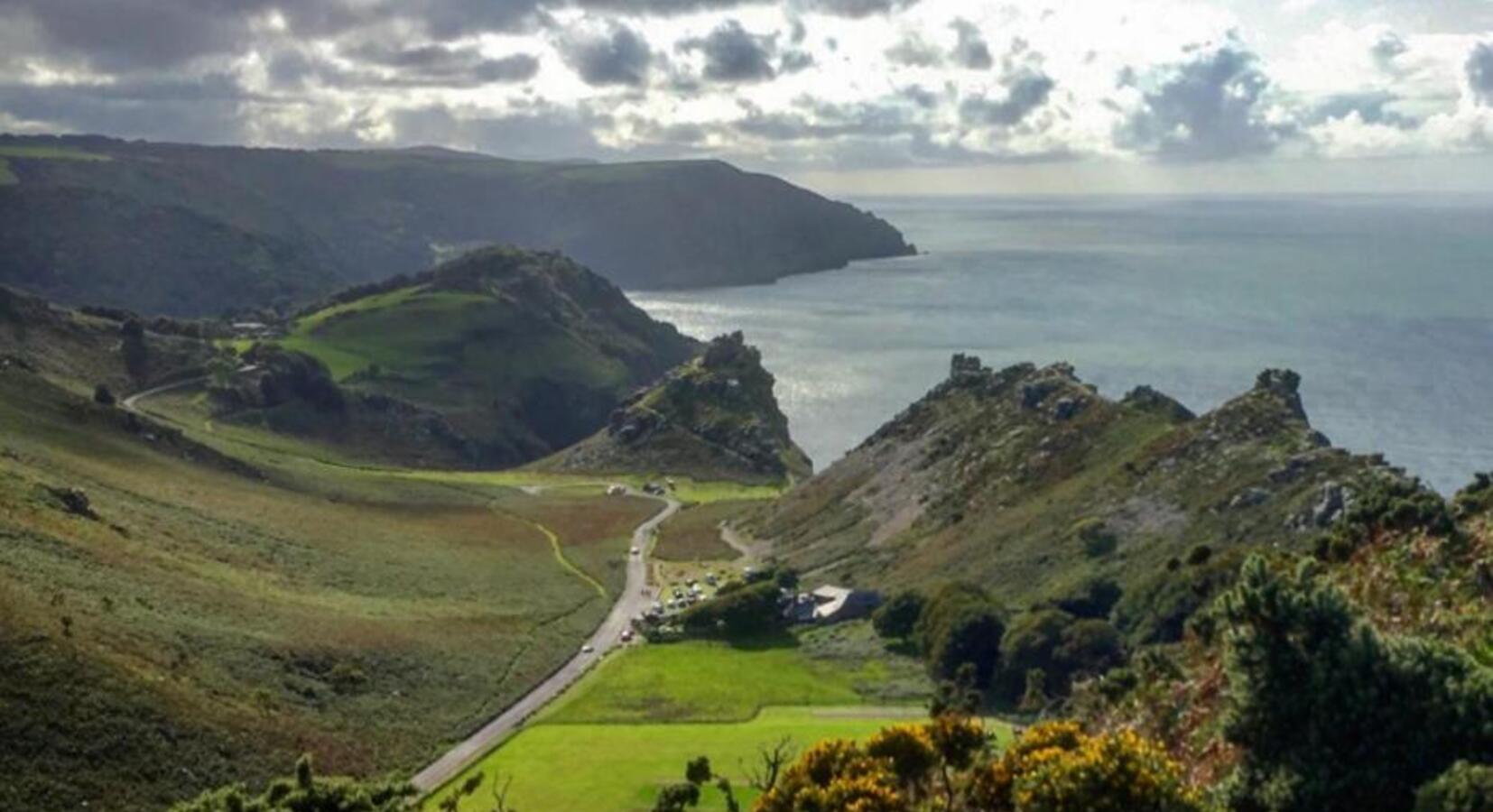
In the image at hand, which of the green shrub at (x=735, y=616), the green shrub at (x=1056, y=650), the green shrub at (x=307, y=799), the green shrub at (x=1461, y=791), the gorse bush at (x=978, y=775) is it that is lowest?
the green shrub at (x=735, y=616)

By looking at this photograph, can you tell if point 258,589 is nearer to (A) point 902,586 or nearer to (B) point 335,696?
(B) point 335,696

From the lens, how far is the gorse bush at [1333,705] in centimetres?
3008

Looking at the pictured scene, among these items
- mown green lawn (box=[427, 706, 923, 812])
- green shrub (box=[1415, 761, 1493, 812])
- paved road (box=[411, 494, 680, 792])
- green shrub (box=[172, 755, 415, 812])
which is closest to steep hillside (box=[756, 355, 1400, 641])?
paved road (box=[411, 494, 680, 792])

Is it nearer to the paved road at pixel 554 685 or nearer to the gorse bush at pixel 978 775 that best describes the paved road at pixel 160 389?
the paved road at pixel 554 685

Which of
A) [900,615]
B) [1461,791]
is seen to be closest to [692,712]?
[900,615]

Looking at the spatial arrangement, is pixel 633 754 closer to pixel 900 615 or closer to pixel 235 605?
pixel 235 605

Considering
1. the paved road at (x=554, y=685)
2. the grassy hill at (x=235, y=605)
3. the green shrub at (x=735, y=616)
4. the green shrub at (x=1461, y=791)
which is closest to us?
the green shrub at (x=1461, y=791)

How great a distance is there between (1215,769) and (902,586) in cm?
7156

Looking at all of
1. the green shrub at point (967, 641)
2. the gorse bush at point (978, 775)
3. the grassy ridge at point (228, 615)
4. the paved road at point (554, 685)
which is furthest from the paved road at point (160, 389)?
the gorse bush at point (978, 775)

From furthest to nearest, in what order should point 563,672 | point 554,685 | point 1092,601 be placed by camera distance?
point 1092,601 → point 563,672 → point 554,685

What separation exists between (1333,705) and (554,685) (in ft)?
189

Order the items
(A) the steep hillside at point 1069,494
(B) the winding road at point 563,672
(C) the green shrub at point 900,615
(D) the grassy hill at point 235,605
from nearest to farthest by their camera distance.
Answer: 1. (D) the grassy hill at point 235,605
2. (B) the winding road at point 563,672
3. (A) the steep hillside at point 1069,494
4. (C) the green shrub at point 900,615

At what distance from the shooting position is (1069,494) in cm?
11306

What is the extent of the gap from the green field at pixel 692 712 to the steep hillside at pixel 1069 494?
15137mm
